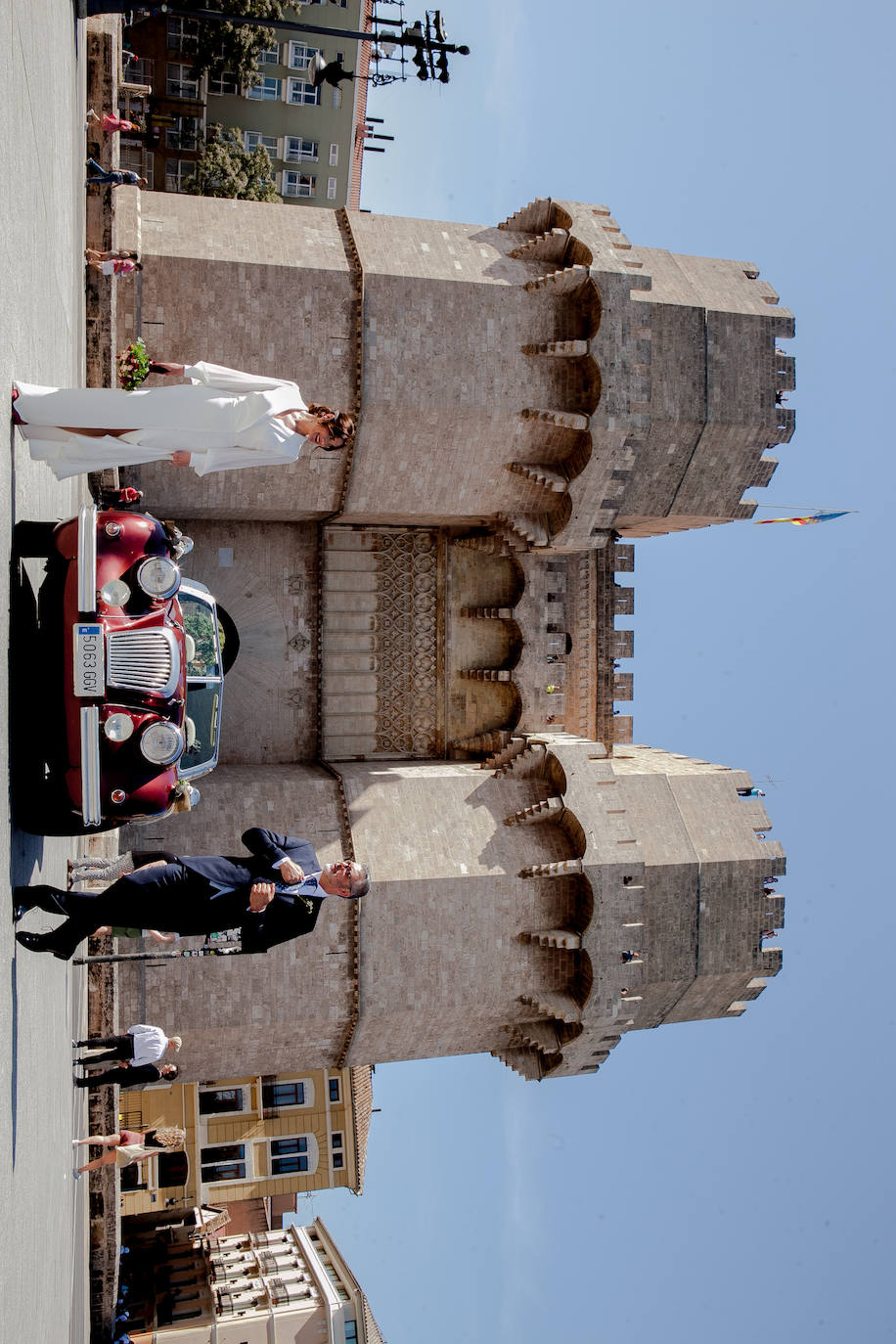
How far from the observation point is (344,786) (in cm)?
1488

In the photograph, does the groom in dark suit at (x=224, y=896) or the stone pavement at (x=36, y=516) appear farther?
the groom in dark suit at (x=224, y=896)

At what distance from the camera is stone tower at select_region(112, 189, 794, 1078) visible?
1389cm

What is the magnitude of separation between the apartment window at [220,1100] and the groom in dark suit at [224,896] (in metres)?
17.7

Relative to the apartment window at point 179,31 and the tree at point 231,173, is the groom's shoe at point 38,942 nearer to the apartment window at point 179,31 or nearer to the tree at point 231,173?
the tree at point 231,173

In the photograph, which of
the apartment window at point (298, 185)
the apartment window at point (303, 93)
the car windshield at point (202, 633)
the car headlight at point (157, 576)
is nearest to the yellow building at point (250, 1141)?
the car windshield at point (202, 633)

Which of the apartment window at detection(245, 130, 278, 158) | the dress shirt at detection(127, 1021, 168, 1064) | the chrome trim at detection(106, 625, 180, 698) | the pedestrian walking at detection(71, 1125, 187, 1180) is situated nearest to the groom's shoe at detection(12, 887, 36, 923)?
the chrome trim at detection(106, 625, 180, 698)

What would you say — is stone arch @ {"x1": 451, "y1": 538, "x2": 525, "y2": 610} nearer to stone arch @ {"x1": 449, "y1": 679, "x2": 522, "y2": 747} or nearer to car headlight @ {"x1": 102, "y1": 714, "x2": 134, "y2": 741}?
stone arch @ {"x1": 449, "y1": 679, "x2": 522, "y2": 747}

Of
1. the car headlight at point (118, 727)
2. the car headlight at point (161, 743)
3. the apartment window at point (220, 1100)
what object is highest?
the car headlight at point (118, 727)

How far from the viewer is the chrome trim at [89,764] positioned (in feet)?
25.8

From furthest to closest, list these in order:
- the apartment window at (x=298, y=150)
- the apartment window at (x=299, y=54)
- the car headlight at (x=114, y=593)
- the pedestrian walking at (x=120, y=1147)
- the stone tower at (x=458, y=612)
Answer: the apartment window at (x=298, y=150)
the apartment window at (x=299, y=54)
the stone tower at (x=458, y=612)
the pedestrian walking at (x=120, y=1147)
the car headlight at (x=114, y=593)

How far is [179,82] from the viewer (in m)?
24.9

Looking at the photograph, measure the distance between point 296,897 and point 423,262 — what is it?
905 cm

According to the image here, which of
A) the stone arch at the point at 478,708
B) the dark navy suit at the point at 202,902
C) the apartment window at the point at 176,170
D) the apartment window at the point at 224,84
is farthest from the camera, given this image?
the apartment window at the point at 176,170

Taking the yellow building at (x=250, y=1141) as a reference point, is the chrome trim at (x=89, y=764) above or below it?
above
